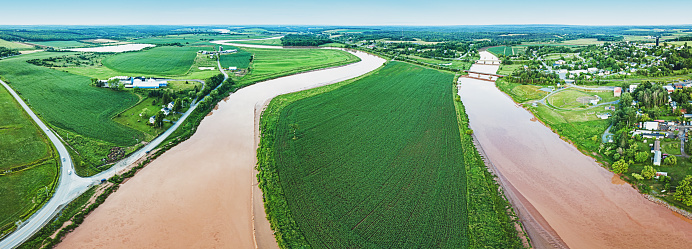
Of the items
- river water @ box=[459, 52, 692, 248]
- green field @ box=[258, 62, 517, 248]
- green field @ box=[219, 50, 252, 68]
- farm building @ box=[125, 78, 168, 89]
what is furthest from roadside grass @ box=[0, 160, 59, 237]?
green field @ box=[219, 50, 252, 68]

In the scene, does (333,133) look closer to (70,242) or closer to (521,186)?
(521,186)

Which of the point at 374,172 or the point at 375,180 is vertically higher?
the point at 374,172

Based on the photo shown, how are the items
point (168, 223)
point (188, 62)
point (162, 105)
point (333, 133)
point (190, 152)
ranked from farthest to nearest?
1. point (188, 62)
2. point (162, 105)
3. point (333, 133)
4. point (190, 152)
5. point (168, 223)

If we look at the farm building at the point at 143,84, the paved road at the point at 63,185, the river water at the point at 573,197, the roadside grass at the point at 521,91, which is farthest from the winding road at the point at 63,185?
the roadside grass at the point at 521,91

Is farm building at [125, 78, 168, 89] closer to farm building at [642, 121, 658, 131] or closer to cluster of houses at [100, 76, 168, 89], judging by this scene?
cluster of houses at [100, 76, 168, 89]

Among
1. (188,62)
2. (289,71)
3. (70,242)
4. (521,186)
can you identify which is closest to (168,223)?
(70,242)

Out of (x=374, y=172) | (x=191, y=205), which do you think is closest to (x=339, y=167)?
(x=374, y=172)

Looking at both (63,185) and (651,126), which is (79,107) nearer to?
(63,185)
